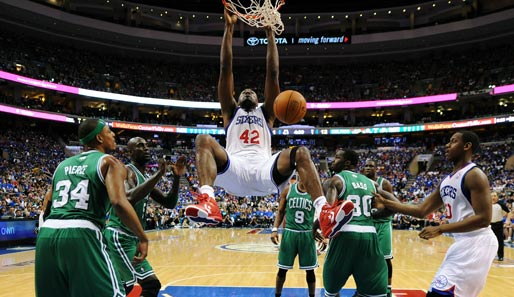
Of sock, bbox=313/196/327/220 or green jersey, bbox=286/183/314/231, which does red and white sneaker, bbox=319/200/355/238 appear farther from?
green jersey, bbox=286/183/314/231

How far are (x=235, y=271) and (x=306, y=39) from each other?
31.7m

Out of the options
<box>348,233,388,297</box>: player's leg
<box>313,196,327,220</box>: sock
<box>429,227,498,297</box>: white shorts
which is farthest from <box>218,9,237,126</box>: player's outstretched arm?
<box>429,227,498,297</box>: white shorts

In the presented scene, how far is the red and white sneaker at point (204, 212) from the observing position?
372cm

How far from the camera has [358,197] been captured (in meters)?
5.58

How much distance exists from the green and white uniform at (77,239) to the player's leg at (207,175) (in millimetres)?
777

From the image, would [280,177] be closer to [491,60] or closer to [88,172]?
[88,172]

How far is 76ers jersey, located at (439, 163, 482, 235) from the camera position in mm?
4242

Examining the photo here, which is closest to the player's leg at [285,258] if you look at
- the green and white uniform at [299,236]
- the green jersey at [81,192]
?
the green and white uniform at [299,236]

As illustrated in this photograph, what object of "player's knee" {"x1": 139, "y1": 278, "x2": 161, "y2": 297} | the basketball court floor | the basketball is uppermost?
the basketball

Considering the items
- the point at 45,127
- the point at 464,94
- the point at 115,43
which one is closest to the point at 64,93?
the point at 45,127

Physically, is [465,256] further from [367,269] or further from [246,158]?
[246,158]

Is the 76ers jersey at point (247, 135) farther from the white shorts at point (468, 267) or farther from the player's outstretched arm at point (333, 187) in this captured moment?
the white shorts at point (468, 267)

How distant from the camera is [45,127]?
118 feet

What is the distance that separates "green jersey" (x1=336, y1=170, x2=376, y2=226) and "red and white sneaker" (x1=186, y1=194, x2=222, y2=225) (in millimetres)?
2206
